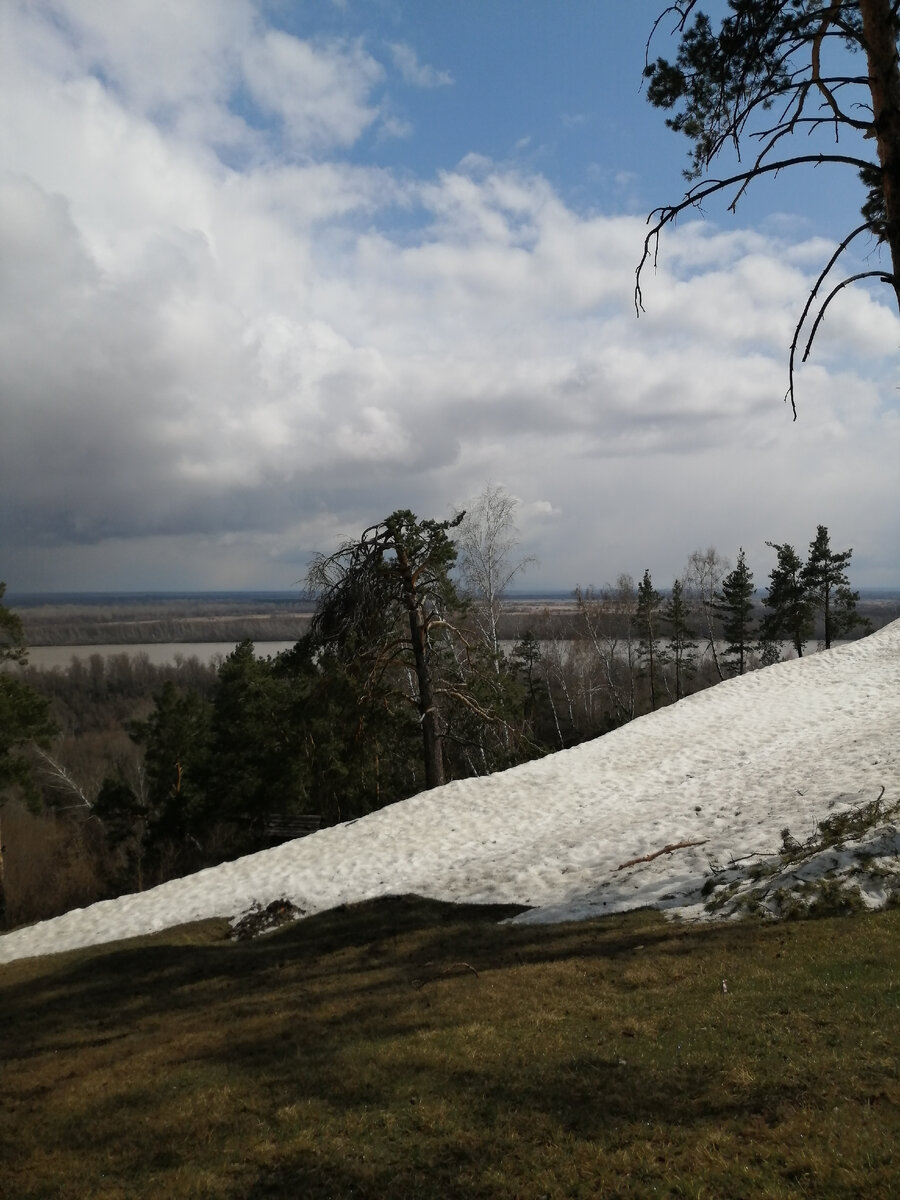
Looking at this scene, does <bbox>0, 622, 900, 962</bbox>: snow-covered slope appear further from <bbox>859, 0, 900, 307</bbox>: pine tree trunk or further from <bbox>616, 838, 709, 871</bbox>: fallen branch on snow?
<bbox>859, 0, 900, 307</bbox>: pine tree trunk

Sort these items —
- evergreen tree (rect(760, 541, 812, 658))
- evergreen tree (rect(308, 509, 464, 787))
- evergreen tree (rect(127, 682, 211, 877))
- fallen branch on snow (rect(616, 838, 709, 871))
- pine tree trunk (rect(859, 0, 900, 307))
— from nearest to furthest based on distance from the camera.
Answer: pine tree trunk (rect(859, 0, 900, 307))
fallen branch on snow (rect(616, 838, 709, 871))
evergreen tree (rect(308, 509, 464, 787))
evergreen tree (rect(127, 682, 211, 877))
evergreen tree (rect(760, 541, 812, 658))

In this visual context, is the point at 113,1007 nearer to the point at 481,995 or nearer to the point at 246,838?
the point at 481,995

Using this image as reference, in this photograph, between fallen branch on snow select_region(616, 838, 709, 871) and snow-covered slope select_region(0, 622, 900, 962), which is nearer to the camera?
A: snow-covered slope select_region(0, 622, 900, 962)

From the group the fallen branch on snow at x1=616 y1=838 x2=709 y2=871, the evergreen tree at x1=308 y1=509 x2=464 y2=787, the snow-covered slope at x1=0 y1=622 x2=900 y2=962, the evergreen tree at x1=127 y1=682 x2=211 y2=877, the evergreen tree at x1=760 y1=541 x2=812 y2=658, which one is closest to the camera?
the snow-covered slope at x1=0 y1=622 x2=900 y2=962

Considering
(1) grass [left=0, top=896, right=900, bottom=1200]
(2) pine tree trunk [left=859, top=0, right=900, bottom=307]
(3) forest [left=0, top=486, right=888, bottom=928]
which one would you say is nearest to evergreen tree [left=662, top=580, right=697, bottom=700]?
(3) forest [left=0, top=486, right=888, bottom=928]

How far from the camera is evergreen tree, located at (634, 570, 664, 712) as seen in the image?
4438cm

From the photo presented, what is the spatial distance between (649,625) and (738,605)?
5.10m

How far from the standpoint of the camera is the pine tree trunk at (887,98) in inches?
222

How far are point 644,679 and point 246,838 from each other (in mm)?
36510

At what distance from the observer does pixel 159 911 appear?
13812mm

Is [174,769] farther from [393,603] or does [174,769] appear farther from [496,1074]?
[496,1074]

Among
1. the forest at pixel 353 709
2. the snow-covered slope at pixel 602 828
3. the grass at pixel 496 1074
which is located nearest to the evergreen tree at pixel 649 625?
the forest at pixel 353 709

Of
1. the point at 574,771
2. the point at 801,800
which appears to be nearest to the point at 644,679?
the point at 574,771

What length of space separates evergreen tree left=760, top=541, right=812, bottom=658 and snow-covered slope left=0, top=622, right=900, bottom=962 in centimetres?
2398
